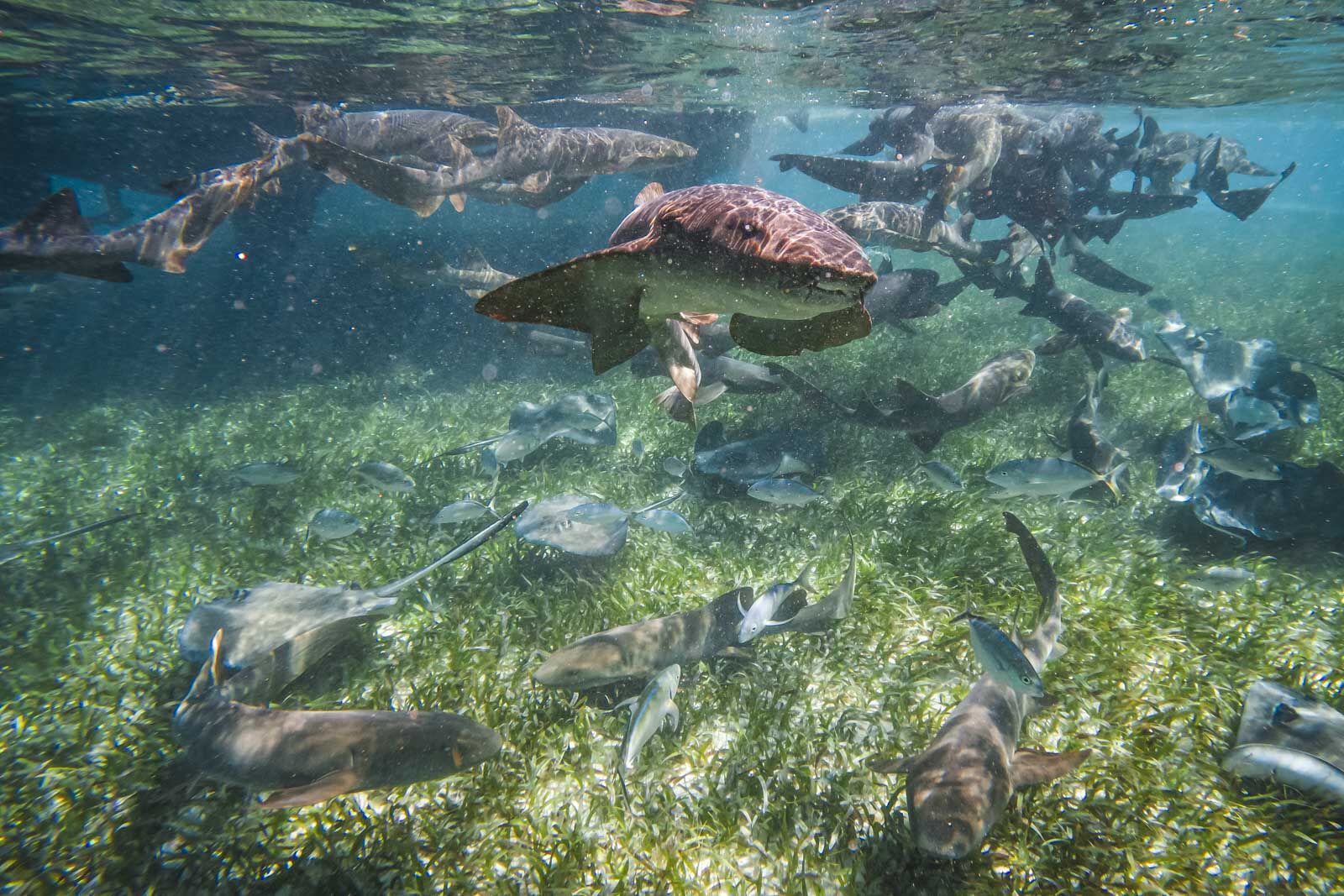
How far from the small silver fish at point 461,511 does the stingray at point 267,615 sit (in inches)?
49.8

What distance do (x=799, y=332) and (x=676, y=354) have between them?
1214 millimetres

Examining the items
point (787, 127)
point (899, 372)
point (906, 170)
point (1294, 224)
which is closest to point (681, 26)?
point (906, 170)

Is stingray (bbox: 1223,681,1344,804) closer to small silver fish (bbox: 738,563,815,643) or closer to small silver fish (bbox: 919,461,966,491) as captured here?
small silver fish (bbox: 919,461,966,491)

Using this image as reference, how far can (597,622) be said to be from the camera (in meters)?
4.79

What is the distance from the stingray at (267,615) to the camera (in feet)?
13.9

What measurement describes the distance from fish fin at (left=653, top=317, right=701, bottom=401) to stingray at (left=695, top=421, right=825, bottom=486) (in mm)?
1982

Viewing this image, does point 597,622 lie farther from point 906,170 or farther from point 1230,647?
point 906,170

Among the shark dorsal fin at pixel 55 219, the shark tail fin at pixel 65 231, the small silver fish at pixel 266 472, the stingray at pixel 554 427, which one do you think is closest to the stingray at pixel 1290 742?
the stingray at pixel 554 427

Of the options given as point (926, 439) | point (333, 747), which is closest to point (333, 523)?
point (333, 747)

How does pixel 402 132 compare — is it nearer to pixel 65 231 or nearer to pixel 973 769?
pixel 65 231

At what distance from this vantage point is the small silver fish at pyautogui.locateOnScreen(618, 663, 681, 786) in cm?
313

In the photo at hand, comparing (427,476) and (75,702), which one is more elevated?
(75,702)

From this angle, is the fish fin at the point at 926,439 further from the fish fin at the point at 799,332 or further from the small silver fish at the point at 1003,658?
the small silver fish at the point at 1003,658

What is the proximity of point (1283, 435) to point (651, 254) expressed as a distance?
9.73 m
